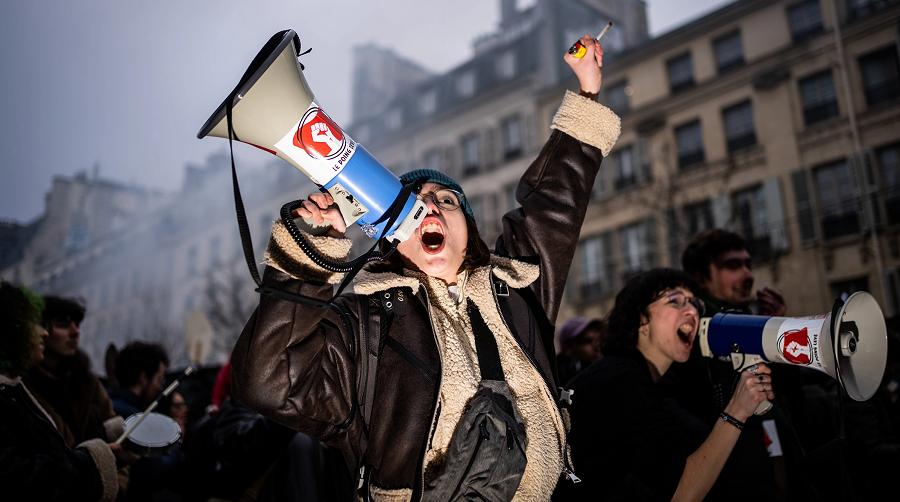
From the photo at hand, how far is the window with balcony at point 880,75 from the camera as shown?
16.6 meters

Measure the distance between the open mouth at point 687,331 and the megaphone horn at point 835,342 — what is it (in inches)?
10.7

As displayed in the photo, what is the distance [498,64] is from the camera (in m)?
26.3

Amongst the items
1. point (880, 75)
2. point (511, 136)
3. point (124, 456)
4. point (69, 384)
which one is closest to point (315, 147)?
point (124, 456)

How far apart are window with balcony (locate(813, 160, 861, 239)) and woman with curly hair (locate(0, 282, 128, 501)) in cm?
1769

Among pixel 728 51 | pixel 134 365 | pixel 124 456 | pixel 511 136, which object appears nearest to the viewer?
pixel 124 456

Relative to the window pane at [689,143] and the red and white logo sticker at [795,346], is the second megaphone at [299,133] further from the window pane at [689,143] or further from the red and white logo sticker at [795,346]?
the window pane at [689,143]

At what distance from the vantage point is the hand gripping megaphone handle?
2604 mm

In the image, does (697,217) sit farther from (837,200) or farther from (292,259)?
(292,259)

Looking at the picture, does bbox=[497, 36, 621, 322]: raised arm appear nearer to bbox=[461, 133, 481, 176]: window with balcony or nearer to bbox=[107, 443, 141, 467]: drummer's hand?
bbox=[107, 443, 141, 467]: drummer's hand

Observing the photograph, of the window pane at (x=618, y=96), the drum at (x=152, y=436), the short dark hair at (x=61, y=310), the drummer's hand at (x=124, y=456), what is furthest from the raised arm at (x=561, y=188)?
the window pane at (x=618, y=96)

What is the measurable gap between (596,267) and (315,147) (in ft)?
65.4

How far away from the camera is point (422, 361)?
197 cm

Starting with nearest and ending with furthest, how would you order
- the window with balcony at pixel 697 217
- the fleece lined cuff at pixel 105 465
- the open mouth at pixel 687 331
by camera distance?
the fleece lined cuff at pixel 105 465 < the open mouth at pixel 687 331 < the window with balcony at pixel 697 217

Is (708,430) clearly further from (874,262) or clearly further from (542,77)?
(542,77)
